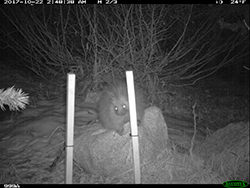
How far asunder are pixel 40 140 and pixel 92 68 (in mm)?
2881

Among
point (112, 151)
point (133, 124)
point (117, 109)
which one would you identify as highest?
point (117, 109)

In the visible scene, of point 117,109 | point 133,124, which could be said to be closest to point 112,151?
point 133,124

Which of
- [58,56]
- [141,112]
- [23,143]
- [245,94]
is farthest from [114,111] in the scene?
[245,94]

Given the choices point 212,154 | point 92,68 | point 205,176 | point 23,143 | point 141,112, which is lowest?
point 205,176

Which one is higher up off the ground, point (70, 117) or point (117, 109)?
point (117, 109)

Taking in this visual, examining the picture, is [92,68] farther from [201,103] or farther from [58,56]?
[201,103]

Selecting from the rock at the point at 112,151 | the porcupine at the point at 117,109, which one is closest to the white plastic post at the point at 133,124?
the rock at the point at 112,151

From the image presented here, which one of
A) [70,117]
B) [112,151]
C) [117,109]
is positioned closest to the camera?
[70,117]

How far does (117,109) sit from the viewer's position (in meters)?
4.23

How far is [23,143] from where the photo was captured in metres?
4.26

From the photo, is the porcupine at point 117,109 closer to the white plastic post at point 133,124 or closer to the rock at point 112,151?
the rock at point 112,151

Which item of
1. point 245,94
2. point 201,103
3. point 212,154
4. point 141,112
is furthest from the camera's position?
point 245,94

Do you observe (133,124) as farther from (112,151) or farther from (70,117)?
(112,151)

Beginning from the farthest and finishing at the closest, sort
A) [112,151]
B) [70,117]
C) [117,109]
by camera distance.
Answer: [117,109] < [112,151] < [70,117]
